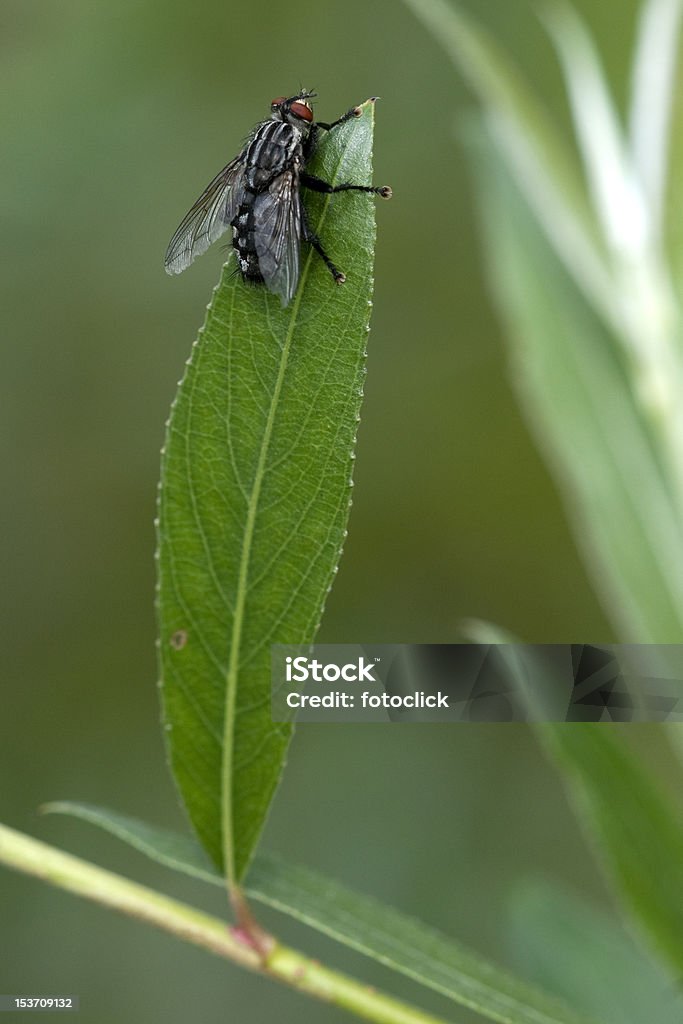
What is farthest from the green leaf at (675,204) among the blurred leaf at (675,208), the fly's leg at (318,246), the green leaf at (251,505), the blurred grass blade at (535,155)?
the green leaf at (251,505)

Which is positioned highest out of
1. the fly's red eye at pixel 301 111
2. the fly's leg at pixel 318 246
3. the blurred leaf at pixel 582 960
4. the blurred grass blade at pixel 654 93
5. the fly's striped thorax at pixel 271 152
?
the blurred grass blade at pixel 654 93

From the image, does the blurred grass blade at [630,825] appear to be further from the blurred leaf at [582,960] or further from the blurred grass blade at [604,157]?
the blurred grass blade at [604,157]

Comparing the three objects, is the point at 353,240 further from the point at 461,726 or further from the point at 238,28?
the point at 238,28

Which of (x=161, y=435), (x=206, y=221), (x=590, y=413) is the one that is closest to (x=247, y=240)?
(x=206, y=221)

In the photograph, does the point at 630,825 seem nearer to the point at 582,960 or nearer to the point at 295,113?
the point at 582,960

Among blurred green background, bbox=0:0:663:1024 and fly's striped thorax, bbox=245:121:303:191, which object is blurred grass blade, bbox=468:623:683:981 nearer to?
fly's striped thorax, bbox=245:121:303:191

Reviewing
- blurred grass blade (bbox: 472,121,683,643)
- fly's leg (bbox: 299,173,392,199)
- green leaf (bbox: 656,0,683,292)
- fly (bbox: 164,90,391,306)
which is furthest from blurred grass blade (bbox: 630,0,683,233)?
fly's leg (bbox: 299,173,392,199)
